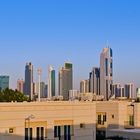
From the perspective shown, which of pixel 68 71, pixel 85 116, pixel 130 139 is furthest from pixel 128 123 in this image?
pixel 68 71

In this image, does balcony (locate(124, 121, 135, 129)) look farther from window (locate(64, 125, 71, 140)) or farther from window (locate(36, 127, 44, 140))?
window (locate(36, 127, 44, 140))

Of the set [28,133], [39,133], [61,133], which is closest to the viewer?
[28,133]

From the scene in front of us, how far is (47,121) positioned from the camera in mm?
36062

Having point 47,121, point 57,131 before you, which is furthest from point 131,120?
point 47,121

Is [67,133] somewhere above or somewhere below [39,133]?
below

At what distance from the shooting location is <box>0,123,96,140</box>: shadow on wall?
34.0m

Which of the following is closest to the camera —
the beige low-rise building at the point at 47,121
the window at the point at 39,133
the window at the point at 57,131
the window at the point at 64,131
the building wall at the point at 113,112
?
the beige low-rise building at the point at 47,121

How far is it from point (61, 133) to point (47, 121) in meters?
1.98

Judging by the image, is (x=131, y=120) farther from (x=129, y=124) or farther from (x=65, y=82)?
(x=65, y=82)

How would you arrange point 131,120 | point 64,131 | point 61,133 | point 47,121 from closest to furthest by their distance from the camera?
point 47,121
point 61,133
point 64,131
point 131,120

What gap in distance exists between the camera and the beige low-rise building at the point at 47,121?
33.7m

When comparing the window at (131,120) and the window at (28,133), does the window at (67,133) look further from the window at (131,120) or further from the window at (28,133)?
the window at (131,120)

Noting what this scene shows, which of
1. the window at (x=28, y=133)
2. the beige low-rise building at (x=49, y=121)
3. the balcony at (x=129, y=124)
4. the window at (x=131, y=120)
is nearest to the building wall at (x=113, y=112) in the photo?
the balcony at (x=129, y=124)

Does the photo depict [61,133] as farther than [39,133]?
Yes
